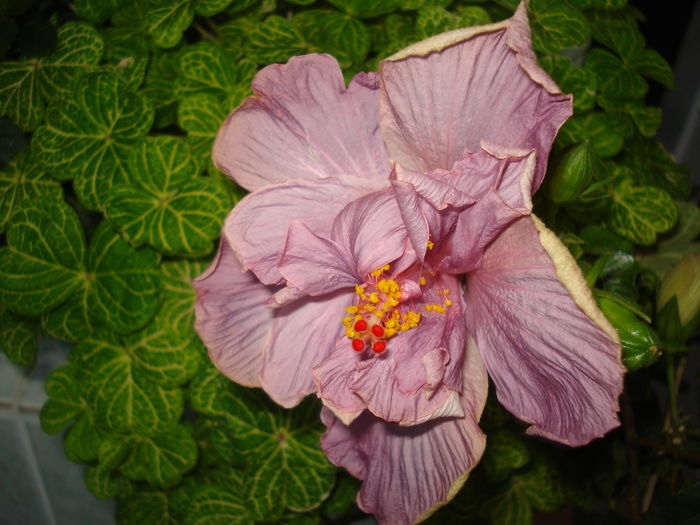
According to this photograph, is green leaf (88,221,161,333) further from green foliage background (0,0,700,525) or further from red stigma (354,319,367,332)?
red stigma (354,319,367,332)

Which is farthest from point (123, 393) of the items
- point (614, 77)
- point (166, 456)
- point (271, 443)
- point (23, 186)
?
point (614, 77)

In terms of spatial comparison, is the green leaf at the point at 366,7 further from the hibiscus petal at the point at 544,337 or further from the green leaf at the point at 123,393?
the green leaf at the point at 123,393

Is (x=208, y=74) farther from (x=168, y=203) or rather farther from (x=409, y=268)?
(x=409, y=268)

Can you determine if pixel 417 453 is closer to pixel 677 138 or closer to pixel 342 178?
pixel 342 178

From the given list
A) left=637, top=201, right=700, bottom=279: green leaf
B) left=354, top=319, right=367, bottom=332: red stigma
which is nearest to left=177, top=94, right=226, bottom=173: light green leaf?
left=354, top=319, right=367, bottom=332: red stigma

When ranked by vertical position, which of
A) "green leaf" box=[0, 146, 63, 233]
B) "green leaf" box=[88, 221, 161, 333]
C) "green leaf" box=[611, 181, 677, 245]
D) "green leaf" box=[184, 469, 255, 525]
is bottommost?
"green leaf" box=[184, 469, 255, 525]

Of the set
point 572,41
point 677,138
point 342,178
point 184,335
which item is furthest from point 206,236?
point 677,138

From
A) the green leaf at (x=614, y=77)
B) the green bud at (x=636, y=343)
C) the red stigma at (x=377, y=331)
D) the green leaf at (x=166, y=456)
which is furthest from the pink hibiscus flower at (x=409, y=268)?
the green leaf at (x=614, y=77)

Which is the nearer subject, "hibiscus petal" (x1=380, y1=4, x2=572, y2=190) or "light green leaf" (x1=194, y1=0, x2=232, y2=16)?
"hibiscus petal" (x1=380, y1=4, x2=572, y2=190)
